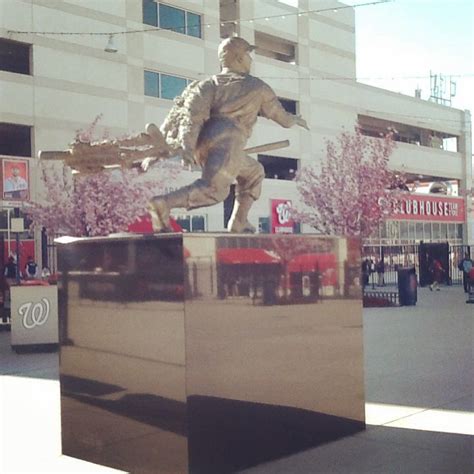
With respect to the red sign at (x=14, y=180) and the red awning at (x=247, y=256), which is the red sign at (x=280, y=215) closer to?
the red sign at (x=14, y=180)

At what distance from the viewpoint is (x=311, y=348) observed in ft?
17.7

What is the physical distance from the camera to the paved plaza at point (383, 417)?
4902 mm

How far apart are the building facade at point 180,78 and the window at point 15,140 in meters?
0.06

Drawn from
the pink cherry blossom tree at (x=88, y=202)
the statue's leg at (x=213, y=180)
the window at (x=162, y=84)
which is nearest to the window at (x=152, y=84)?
the window at (x=162, y=84)

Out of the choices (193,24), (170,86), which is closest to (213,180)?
(170,86)

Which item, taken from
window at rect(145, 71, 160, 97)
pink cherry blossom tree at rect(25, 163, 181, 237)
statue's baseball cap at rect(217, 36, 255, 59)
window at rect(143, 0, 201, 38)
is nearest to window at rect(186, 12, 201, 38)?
window at rect(143, 0, 201, 38)

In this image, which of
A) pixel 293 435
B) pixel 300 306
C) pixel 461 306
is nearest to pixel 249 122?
pixel 300 306

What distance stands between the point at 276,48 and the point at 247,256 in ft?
106

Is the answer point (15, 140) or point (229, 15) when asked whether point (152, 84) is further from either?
point (229, 15)

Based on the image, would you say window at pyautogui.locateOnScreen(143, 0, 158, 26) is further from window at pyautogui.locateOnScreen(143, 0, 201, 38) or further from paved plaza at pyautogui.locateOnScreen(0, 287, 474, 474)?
paved plaza at pyautogui.locateOnScreen(0, 287, 474, 474)

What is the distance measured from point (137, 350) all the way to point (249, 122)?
2092 millimetres

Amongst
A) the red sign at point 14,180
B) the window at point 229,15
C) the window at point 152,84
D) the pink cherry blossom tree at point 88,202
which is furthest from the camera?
the window at point 229,15

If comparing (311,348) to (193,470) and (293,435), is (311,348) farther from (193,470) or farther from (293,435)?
(193,470)

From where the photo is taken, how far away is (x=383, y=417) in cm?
623
